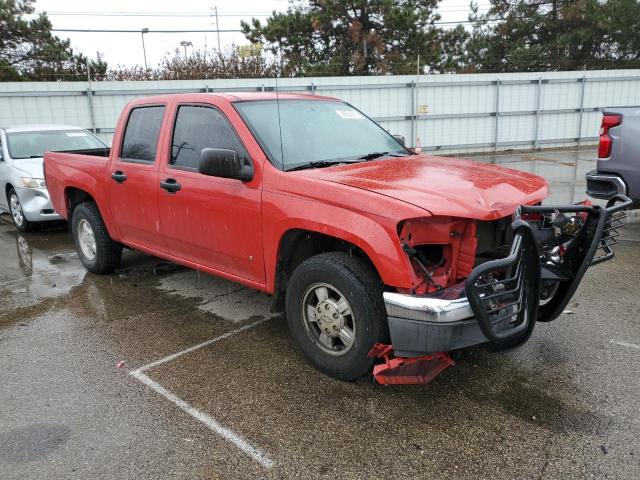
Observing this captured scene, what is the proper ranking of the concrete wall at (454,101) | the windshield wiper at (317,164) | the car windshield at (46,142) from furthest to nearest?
the concrete wall at (454,101) → the car windshield at (46,142) → the windshield wiper at (317,164)

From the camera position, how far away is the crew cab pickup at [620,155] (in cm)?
633

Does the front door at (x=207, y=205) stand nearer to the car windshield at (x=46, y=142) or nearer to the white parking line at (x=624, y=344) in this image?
the white parking line at (x=624, y=344)

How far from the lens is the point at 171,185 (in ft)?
14.8

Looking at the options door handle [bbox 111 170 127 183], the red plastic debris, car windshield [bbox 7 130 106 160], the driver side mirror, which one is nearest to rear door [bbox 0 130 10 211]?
car windshield [bbox 7 130 106 160]

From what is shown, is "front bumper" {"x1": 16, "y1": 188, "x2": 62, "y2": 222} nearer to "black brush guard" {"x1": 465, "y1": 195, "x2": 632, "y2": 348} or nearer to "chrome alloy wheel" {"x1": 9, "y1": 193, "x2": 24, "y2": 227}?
"chrome alloy wheel" {"x1": 9, "y1": 193, "x2": 24, "y2": 227}

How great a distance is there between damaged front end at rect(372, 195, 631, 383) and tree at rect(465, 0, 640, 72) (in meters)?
29.2

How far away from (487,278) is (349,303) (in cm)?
81

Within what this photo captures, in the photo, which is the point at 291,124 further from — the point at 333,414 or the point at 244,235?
the point at 333,414

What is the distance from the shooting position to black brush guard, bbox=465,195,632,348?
2797 mm

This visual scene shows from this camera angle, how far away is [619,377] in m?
3.57

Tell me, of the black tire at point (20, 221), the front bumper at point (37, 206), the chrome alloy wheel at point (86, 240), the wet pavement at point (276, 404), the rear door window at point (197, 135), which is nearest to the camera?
the wet pavement at point (276, 404)

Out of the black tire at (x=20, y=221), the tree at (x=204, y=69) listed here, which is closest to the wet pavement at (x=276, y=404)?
the black tire at (x=20, y=221)

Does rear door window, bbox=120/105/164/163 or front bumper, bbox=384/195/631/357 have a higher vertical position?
rear door window, bbox=120/105/164/163

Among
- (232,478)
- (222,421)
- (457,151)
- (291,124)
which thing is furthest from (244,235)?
(457,151)
